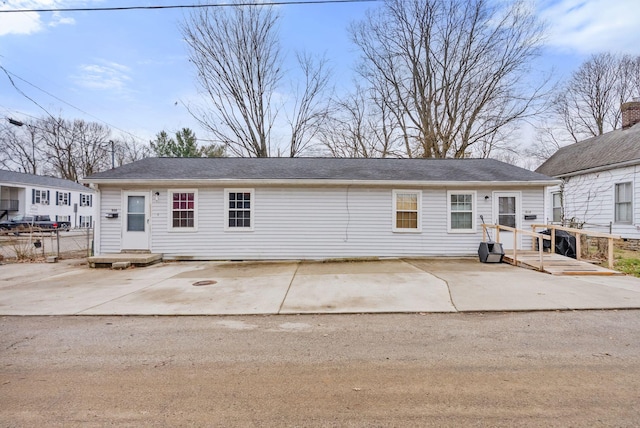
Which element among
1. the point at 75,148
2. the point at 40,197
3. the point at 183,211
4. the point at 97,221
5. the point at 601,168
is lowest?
the point at 97,221

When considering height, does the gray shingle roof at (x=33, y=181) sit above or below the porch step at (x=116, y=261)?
above

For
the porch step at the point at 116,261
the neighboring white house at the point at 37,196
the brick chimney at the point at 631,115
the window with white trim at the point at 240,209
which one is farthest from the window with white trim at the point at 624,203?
the neighboring white house at the point at 37,196

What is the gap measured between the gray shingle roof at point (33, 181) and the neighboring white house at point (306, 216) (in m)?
28.8

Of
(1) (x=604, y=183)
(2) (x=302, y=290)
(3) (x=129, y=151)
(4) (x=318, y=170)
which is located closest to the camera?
(2) (x=302, y=290)

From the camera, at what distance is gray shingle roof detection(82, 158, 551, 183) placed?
10.4 m

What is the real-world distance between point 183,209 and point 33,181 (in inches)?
1261

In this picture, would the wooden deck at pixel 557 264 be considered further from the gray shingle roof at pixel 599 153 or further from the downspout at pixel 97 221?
the downspout at pixel 97 221

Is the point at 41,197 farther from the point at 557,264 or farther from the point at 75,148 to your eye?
the point at 557,264

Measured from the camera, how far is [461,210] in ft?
35.0

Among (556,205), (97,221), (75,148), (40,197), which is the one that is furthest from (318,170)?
(75,148)

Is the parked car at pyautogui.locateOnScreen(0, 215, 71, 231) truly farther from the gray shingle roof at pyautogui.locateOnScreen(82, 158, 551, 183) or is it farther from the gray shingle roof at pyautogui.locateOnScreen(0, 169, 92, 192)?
the gray shingle roof at pyautogui.locateOnScreen(82, 158, 551, 183)

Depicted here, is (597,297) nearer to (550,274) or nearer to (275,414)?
(550,274)

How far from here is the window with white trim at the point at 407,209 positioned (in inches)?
419

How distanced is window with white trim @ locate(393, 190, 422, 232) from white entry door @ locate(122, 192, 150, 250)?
26.8ft
